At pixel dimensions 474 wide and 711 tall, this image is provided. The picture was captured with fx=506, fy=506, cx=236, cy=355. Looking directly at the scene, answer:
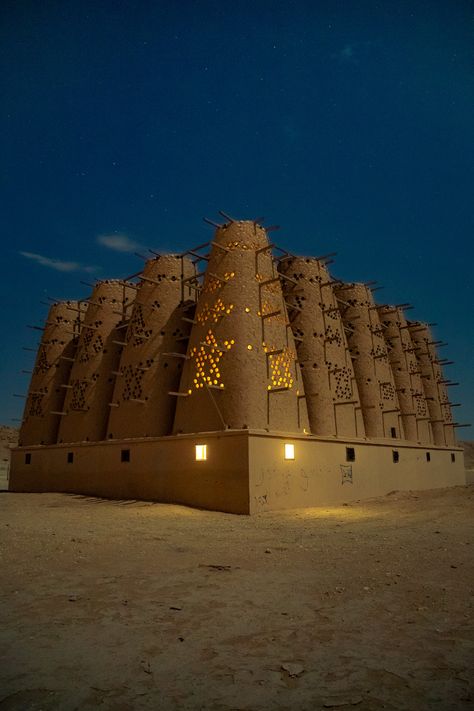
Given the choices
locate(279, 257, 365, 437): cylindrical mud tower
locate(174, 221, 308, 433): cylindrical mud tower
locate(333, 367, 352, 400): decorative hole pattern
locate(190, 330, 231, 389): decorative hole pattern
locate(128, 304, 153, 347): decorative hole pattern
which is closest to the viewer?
locate(174, 221, 308, 433): cylindrical mud tower

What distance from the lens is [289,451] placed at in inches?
587

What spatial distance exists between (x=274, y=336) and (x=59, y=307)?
13.1 metres

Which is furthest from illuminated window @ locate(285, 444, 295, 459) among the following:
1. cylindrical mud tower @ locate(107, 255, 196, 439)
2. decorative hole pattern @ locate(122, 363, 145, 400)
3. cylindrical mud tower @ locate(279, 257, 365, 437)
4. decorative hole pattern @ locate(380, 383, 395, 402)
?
decorative hole pattern @ locate(380, 383, 395, 402)

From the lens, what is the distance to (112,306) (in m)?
22.7

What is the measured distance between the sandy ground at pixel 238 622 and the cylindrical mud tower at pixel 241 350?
5.96 metres

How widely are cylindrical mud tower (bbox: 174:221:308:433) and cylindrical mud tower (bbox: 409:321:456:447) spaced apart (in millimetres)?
13256

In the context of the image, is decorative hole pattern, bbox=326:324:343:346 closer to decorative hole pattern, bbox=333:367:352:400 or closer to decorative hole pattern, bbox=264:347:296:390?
decorative hole pattern, bbox=333:367:352:400

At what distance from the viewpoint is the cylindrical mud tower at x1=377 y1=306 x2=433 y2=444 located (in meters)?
24.3

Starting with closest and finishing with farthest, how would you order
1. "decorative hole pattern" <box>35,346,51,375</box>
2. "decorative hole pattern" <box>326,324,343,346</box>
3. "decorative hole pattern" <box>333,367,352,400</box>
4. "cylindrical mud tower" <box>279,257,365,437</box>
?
"cylindrical mud tower" <box>279,257,365,437</box>
"decorative hole pattern" <box>333,367,352,400</box>
"decorative hole pattern" <box>326,324,343,346</box>
"decorative hole pattern" <box>35,346,51,375</box>

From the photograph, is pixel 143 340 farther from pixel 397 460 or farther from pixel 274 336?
pixel 397 460

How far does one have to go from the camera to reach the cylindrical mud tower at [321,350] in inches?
717

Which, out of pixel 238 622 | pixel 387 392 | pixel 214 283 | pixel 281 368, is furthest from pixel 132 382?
pixel 238 622

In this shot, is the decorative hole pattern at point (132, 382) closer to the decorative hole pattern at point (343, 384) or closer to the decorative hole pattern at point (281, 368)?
the decorative hole pattern at point (281, 368)

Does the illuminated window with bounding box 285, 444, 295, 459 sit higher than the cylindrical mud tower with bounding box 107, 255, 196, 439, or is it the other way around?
the cylindrical mud tower with bounding box 107, 255, 196, 439
